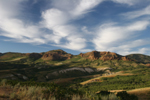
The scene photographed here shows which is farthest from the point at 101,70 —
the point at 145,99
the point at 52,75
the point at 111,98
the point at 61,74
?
the point at 111,98

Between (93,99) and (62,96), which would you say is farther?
(62,96)

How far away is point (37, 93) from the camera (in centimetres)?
802

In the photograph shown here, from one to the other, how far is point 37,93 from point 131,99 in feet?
81.8

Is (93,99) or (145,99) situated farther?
(145,99)

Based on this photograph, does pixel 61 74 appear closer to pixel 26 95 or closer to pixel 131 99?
pixel 131 99

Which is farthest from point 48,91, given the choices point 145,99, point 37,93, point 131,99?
point 145,99

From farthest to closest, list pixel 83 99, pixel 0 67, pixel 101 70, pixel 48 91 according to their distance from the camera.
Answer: pixel 101 70 < pixel 0 67 < pixel 48 91 < pixel 83 99

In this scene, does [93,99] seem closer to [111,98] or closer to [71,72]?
[111,98]

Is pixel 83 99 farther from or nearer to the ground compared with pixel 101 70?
farther from the ground

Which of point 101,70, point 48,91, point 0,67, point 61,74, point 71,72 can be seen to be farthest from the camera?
point 101,70

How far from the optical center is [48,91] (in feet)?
28.7

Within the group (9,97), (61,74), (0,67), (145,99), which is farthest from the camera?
(61,74)

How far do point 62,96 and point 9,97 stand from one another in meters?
4.09

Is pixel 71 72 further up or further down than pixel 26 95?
further down
